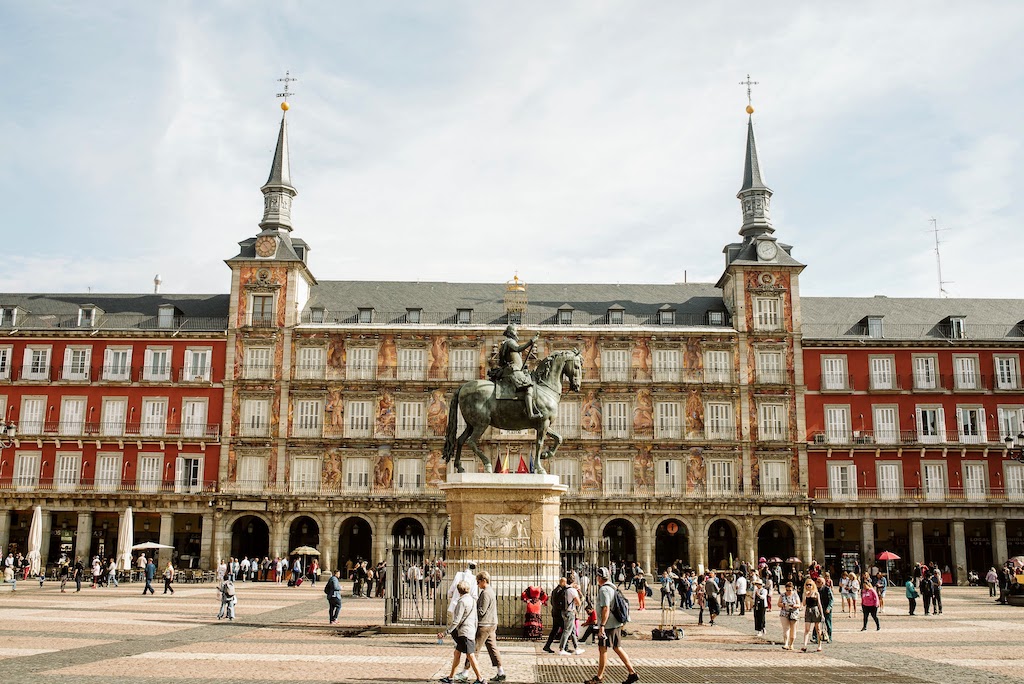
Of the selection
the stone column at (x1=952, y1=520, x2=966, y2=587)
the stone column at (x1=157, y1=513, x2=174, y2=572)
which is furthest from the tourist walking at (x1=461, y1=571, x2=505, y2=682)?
the stone column at (x1=952, y1=520, x2=966, y2=587)

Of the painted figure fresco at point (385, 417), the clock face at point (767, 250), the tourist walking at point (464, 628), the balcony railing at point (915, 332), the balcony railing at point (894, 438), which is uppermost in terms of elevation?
the clock face at point (767, 250)

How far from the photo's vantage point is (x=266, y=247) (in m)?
58.2

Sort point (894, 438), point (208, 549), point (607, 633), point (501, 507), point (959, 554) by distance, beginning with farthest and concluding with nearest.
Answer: point (894, 438) < point (208, 549) < point (959, 554) < point (501, 507) < point (607, 633)

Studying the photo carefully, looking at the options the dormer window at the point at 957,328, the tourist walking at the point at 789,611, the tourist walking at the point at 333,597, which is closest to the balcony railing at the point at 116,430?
the tourist walking at the point at 333,597

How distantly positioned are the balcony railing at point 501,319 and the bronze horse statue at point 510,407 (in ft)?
114

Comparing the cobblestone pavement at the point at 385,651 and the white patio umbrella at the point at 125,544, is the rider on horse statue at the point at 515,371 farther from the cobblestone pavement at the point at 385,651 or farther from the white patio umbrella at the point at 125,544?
the white patio umbrella at the point at 125,544

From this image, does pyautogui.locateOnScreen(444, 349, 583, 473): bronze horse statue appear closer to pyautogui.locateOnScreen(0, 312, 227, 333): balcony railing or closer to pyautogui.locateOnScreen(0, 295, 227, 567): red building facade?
pyautogui.locateOnScreen(0, 295, 227, 567): red building facade

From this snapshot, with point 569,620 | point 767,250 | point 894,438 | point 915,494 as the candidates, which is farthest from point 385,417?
point 569,620

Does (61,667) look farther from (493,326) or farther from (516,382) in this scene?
(493,326)

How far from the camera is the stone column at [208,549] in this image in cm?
5409

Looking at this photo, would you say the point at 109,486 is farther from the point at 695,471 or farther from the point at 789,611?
the point at 789,611

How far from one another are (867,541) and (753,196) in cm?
2257

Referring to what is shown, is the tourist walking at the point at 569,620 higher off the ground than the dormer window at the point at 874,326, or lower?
lower

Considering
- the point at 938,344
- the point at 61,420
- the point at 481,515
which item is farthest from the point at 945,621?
the point at 61,420
